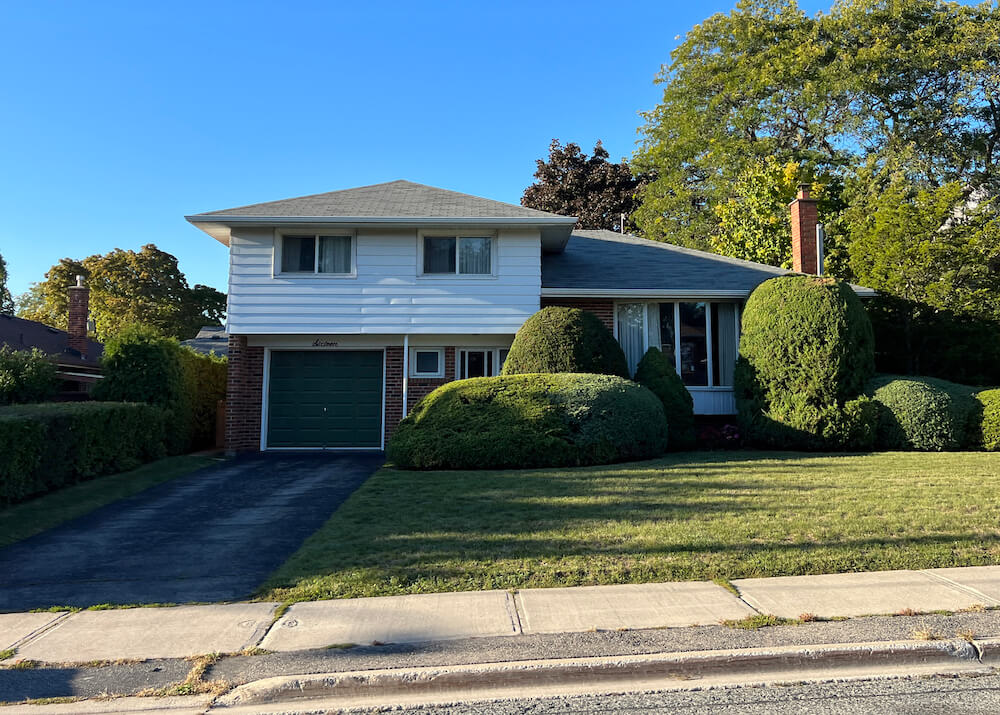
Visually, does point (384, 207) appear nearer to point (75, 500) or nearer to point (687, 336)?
point (687, 336)

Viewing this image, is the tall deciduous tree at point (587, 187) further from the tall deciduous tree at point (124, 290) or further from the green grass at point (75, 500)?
the green grass at point (75, 500)

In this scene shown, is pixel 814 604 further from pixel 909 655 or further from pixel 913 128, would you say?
pixel 913 128

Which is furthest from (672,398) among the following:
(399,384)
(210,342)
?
(210,342)

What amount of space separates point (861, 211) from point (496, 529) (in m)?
17.6

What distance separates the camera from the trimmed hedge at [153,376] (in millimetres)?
13906

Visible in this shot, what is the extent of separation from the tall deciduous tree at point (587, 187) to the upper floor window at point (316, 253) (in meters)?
20.0

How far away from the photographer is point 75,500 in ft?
31.3

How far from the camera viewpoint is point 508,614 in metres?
5.07

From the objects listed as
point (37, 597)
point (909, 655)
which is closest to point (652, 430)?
point (909, 655)

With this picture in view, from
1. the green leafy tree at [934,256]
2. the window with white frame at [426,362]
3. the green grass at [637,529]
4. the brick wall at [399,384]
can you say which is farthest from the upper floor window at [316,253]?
the green leafy tree at [934,256]

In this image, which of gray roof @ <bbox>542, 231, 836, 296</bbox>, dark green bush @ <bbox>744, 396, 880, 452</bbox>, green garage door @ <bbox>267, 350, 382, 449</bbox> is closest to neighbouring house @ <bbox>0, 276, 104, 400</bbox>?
green garage door @ <bbox>267, 350, 382, 449</bbox>

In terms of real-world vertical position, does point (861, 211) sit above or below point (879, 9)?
below

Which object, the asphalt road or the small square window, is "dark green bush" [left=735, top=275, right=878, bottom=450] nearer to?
the small square window

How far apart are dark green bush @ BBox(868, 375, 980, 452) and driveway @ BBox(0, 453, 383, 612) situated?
9.39 metres
